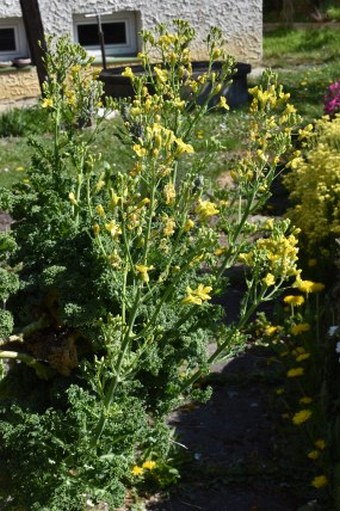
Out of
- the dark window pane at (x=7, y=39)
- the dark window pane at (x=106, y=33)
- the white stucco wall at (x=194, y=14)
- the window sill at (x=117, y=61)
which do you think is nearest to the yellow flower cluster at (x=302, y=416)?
the white stucco wall at (x=194, y=14)

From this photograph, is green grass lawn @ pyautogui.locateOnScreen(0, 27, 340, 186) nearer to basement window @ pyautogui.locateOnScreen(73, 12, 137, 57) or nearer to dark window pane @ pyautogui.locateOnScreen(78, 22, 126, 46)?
basement window @ pyautogui.locateOnScreen(73, 12, 137, 57)

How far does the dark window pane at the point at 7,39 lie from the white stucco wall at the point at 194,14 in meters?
0.48

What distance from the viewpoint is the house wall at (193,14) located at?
12883 mm

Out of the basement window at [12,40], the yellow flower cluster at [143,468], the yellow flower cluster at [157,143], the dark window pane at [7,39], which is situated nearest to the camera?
the yellow flower cluster at [157,143]

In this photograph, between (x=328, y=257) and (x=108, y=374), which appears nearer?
(x=108, y=374)

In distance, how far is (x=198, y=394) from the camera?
12.2ft

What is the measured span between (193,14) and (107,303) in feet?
35.3

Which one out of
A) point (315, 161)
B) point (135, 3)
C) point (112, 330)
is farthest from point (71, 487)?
point (135, 3)

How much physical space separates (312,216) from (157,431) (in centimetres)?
225

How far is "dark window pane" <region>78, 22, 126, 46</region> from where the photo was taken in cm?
1377

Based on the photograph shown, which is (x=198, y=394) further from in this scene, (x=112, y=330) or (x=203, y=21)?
(x=203, y=21)

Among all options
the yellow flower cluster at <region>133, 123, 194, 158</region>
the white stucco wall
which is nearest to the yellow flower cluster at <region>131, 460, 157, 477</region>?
the yellow flower cluster at <region>133, 123, 194, 158</region>

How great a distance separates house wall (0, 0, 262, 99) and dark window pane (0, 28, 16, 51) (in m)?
0.47

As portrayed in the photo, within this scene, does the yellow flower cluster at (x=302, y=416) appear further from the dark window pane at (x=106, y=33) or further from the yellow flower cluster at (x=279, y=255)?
the dark window pane at (x=106, y=33)
